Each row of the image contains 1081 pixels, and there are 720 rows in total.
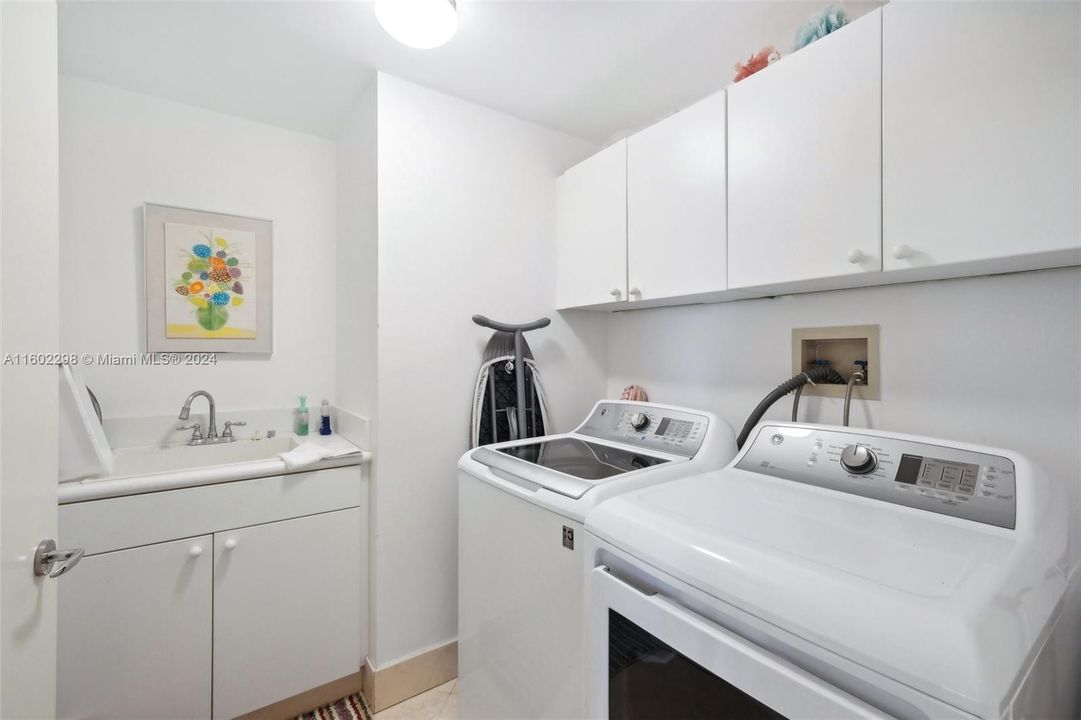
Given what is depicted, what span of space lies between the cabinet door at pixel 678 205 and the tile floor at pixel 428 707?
1.70 metres

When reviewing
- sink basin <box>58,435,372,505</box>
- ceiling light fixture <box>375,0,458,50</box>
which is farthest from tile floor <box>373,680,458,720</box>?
ceiling light fixture <box>375,0,458,50</box>

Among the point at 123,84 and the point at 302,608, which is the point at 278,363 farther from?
the point at 123,84

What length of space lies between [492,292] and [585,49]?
0.96 metres

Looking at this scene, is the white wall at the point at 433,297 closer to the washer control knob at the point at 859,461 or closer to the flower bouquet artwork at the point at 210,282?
the flower bouquet artwork at the point at 210,282

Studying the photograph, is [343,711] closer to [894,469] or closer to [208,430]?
[208,430]

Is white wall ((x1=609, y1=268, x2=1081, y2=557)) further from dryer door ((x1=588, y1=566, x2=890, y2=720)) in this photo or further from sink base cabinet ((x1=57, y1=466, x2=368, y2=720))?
sink base cabinet ((x1=57, y1=466, x2=368, y2=720))

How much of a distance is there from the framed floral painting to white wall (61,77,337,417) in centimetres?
Result: 5

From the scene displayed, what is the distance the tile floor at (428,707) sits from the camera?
1.64 meters

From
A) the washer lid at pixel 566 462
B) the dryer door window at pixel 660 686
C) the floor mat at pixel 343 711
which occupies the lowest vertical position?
the floor mat at pixel 343 711

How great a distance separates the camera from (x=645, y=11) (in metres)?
1.39

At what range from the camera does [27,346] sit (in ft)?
2.55

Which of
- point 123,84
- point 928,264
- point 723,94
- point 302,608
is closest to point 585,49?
point 723,94

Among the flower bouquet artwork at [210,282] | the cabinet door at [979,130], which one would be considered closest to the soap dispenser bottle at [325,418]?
the flower bouquet artwork at [210,282]

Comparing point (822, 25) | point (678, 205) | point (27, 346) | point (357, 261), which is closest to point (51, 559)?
point (27, 346)
